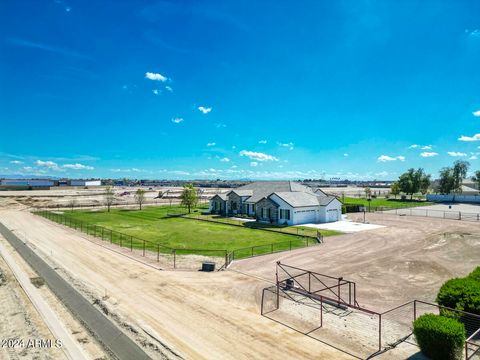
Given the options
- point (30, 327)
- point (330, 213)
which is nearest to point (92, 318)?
point (30, 327)

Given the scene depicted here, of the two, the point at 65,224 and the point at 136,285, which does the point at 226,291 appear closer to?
the point at 136,285

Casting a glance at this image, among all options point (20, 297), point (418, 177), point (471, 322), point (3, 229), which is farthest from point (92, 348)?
point (418, 177)

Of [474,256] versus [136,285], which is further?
[474,256]

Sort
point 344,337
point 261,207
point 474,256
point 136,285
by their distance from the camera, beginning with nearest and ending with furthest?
point 344,337 → point 136,285 → point 474,256 → point 261,207

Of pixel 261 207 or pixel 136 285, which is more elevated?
pixel 261 207

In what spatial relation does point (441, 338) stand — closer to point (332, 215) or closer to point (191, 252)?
point (191, 252)

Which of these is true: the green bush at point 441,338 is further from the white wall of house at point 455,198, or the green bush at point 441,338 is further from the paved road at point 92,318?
→ the white wall of house at point 455,198
